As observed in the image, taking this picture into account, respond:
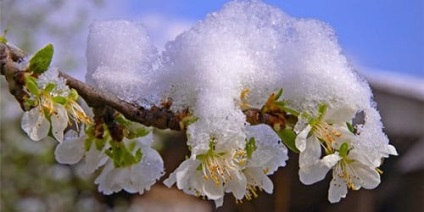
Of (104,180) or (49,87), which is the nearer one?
(49,87)

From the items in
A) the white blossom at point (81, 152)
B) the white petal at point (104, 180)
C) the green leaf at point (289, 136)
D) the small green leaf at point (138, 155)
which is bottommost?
the white petal at point (104, 180)

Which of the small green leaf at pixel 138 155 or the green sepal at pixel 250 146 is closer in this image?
the green sepal at pixel 250 146

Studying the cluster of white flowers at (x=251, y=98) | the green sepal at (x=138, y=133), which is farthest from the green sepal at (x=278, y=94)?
the green sepal at (x=138, y=133)

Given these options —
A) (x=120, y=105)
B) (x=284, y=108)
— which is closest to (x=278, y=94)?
(x=284, y=108)

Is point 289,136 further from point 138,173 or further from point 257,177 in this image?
point 138,173

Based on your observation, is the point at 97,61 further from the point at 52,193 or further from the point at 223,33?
the point at 52,193

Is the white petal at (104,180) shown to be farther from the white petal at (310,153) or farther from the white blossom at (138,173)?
the white petal at (310,153)

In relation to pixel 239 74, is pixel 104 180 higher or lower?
lower

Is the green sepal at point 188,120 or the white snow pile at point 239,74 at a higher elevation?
the white snow pile at point 239,74
